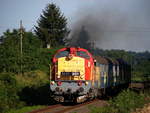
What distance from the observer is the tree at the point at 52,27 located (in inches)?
2243

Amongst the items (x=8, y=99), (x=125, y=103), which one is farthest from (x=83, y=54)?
(x=8, y=99)

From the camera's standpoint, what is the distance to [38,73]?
108 ft

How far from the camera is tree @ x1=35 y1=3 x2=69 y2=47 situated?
187 feet

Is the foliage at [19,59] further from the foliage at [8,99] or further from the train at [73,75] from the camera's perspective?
the train at [73,75]

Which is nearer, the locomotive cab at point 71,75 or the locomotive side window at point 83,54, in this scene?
the locomotive cab at point 71,75

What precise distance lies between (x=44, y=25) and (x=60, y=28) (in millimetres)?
3167

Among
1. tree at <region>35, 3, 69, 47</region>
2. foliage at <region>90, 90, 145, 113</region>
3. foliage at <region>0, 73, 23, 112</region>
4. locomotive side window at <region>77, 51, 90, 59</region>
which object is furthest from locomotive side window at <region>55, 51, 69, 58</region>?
tree at <region>35, 3, 69, 47</region>

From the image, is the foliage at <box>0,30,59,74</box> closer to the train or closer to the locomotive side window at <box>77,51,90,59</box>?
the train

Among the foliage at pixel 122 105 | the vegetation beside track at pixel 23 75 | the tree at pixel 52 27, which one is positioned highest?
the tree at pixel 52 27

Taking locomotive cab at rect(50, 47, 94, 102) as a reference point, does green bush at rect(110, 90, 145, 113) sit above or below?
below

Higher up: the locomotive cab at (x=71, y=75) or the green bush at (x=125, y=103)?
the locomotive cab at (x=71, y=75)

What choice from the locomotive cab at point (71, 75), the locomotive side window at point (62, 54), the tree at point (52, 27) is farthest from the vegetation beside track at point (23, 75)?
the tree at point (52, 27)

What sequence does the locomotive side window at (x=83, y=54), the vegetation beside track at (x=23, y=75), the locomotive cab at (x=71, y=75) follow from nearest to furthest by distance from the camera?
the locomotive cab at (x=71, y=75)
the vegetation beside track at (x=23, y=75)
the locomotive side window at (x=83, y=54)

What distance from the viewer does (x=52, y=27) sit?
59.2 meters
